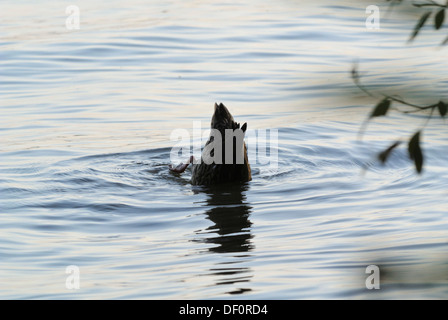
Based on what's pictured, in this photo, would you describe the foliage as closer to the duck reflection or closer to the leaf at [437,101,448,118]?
the leaf at [437,101,448,118]

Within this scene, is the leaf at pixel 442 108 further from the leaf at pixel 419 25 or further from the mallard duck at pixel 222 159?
the mallard duck at pixel 222 159

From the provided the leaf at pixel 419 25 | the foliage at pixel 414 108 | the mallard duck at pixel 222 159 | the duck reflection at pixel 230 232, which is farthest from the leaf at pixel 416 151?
the mallard duck at pixel 222 159

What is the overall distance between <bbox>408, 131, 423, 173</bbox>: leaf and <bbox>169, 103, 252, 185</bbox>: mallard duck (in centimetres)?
687

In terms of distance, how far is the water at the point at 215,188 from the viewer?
4.94ft

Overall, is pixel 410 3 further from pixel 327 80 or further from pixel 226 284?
pixel 226 284

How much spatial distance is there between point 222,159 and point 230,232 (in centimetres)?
186

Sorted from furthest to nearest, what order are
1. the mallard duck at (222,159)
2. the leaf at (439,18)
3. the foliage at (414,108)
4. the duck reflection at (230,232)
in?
the mallard duck at (222,159)
the duck reflection at (230,232)
the leaf at (439,18)
the foliage at (414,108)

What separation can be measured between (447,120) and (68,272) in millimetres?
4582

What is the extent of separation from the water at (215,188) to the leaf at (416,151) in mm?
71

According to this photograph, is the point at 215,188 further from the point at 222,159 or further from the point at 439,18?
the point at 439,18

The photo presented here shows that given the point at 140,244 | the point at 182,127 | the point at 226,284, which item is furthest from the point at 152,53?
the point at 226,284

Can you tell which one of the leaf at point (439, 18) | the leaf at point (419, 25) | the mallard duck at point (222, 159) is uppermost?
the mallard duck at point (222, 159)

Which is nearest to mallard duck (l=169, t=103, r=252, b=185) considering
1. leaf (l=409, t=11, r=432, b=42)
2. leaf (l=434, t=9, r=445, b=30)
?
leaf (l=434, t=9, r=445, b=30)

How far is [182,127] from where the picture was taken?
10852 millimetres
